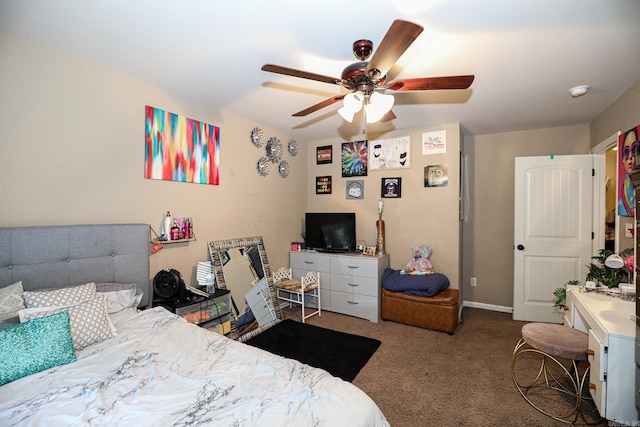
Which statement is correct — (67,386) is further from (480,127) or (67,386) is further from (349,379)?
(480,127)

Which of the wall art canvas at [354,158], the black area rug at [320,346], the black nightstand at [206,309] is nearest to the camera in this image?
the black nightstand at [206,309]

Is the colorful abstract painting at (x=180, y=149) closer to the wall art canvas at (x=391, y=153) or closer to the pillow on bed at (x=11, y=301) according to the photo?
the pillow on bed at (x=11, y=301)

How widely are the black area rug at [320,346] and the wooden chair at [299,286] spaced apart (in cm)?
35

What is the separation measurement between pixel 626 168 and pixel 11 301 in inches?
183

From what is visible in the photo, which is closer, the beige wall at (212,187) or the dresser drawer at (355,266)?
the beige wall at (212,187)

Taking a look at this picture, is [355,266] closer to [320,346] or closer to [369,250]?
[369,250]

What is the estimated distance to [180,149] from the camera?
284 cm

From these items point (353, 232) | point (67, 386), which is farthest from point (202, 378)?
point (353, 232)

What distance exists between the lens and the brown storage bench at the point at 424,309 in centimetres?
324

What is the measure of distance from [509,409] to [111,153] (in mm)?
3558

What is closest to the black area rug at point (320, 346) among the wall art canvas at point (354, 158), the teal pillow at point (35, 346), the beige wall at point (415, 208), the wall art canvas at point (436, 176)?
the beige wall at point (415, 208)

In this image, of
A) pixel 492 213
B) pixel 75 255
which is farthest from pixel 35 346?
pixel 492 213

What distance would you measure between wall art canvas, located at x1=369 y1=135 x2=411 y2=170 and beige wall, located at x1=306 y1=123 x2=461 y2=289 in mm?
58

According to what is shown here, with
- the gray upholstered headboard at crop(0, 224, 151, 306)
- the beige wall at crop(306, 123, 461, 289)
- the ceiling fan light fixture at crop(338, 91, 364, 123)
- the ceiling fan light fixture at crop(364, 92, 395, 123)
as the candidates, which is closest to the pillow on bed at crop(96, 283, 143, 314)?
the gray upholstered headboard at crop(0, 224, 151, 306)
